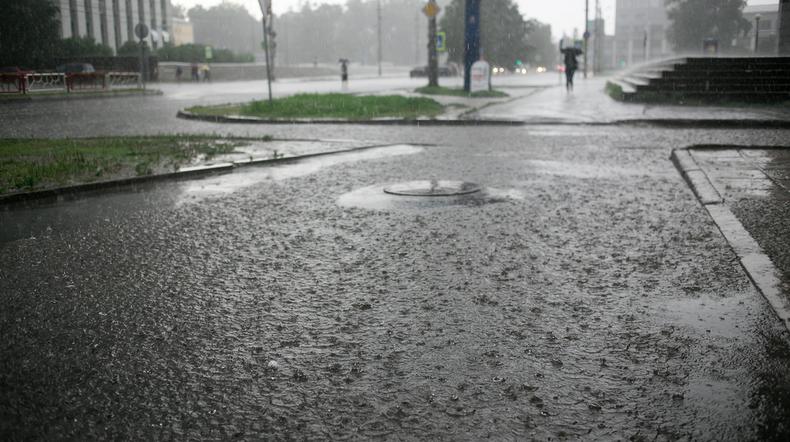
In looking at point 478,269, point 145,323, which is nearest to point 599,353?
point 478,269

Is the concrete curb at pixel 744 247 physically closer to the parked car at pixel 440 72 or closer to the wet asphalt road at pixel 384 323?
the wet asphalt road at pixel 384 323

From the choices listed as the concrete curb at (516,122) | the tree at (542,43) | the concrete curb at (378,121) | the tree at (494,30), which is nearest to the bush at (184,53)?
the tree at (494,30)

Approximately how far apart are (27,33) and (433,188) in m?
47.3

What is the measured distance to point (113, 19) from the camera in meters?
74.1

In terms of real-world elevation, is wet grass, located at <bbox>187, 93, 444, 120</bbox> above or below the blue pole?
below

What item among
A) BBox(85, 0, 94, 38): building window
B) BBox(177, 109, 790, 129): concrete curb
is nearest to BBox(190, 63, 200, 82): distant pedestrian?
BBox(85, 0, 94, 38): building window

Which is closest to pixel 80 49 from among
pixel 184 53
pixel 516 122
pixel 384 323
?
pixel 184 53

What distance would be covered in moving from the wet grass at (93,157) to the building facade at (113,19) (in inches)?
2191

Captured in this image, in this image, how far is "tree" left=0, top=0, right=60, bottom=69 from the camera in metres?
45.9

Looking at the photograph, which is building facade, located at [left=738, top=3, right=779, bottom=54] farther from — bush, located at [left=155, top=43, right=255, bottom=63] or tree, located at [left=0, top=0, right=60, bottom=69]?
bush, located at [left=155, top=43, right=255, bottom=63]

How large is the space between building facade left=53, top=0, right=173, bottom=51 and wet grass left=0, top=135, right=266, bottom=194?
5564cm

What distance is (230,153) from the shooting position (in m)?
10.4

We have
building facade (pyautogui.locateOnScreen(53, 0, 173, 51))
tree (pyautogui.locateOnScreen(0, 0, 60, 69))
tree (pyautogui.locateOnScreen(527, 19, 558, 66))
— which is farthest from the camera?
tree (pyautogui.locateOnScreen(527, 19, 558, 66))

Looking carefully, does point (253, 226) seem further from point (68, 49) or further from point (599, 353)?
point (68, 49)
